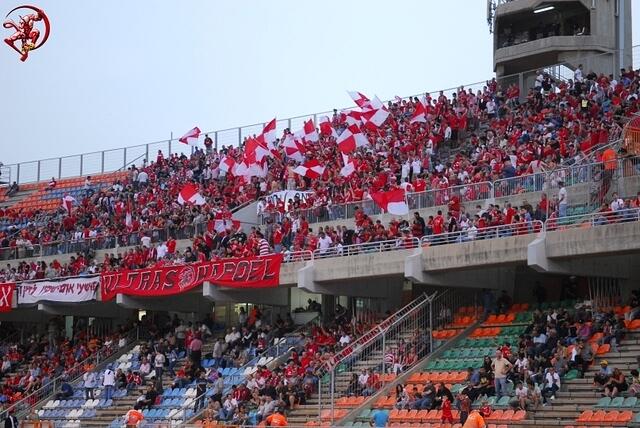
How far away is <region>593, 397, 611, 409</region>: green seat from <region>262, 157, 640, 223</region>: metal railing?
24.9 feet

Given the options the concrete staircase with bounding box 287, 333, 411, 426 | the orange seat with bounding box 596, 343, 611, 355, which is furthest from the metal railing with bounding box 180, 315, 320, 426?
the orange seat with bounding box 596, 343, 611, 355

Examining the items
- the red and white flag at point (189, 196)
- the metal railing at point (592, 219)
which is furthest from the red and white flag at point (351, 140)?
the metal railing at point (592, 219)

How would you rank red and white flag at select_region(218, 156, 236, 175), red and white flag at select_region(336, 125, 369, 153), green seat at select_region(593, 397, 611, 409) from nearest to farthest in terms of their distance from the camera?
green seat at select_region(593, 397, 611, 409) < red and white flag at select_region(336, 125, 369, 153) < red and white flag at select_region(218, 156, 236, 175)

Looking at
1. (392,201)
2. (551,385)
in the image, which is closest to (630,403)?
(551,385)

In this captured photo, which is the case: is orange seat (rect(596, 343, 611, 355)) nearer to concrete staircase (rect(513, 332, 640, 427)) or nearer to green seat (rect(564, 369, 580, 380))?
concrete staircase (rect(513, 332, 640, 427))

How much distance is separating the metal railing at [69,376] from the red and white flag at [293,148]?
8.41m

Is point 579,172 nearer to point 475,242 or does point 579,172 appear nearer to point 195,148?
point 475,242

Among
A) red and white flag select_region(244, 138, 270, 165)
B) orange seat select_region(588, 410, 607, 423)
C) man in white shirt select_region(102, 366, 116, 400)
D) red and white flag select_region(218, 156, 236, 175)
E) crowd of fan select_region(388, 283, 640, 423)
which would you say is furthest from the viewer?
red and white flag select_region(218, 156, 236, 175)

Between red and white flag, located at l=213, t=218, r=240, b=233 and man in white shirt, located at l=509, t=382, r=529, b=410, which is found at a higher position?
red and white flag, located at l=213, t=218, r=240, b=233

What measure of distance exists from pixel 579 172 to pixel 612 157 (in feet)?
3.05

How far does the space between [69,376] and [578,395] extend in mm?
20704

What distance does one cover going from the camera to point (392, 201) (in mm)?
33969

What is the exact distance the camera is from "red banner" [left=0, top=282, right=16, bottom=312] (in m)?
44.5

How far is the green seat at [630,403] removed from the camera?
24.9 meters
